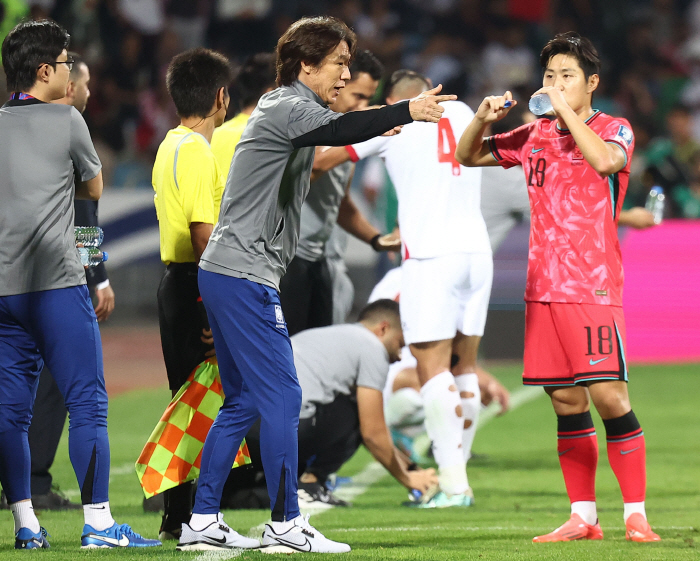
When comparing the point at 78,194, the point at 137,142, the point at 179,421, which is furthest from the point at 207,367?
the point at 137,142

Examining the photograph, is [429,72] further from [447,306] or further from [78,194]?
[78,194]

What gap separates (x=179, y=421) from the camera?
457 cm

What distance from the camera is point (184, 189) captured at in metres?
4.46

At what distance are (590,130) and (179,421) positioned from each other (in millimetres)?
2045

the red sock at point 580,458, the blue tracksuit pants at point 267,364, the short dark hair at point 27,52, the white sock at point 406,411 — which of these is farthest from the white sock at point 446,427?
the short dark hair at point 27,52

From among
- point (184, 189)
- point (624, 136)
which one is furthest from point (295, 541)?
point (624, 136)

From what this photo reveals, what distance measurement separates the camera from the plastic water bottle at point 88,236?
4398 millimetres

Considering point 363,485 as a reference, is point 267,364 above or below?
above

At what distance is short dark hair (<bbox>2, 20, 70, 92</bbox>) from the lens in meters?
4.15

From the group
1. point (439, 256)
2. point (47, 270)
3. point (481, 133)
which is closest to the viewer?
point (47, 270)

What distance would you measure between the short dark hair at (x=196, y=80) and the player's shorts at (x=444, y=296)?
1.75m

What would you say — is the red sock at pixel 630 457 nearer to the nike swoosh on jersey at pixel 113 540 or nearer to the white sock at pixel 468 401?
the white sock at pixel 468 401

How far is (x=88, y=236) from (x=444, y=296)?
7.00ft

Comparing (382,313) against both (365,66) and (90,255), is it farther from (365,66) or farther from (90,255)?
(90,255)
